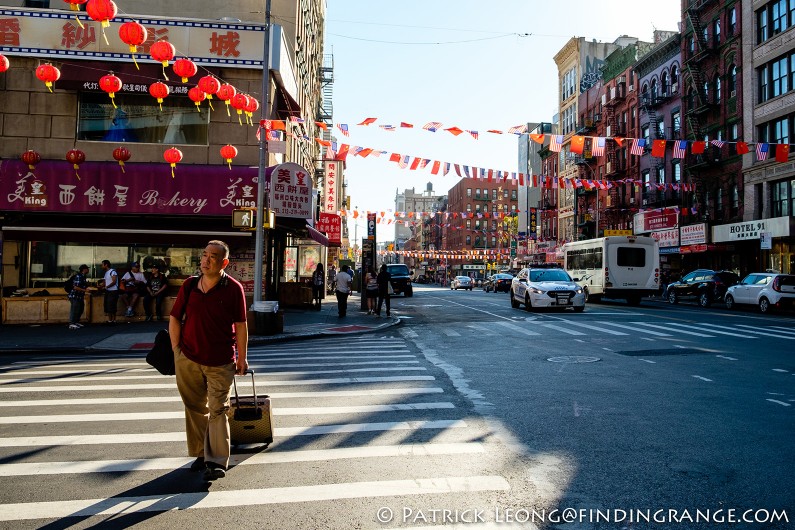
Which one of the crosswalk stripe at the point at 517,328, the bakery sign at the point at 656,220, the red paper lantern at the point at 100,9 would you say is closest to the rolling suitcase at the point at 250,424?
the red paper lantern at the point at 100,9

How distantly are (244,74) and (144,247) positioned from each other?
270 inches

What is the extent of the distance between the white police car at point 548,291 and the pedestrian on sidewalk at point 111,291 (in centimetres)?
1466

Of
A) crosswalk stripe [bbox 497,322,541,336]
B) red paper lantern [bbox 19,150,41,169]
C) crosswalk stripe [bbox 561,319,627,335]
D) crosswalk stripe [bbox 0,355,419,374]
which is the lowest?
crosswalk stripe [bbox 0,355,419,374]

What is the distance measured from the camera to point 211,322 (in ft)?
16.5

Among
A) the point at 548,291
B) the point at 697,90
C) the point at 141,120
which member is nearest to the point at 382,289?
the point at 548,291

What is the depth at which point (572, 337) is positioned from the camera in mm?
14594

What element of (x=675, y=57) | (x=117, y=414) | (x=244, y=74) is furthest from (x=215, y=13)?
(x=675, y=57)

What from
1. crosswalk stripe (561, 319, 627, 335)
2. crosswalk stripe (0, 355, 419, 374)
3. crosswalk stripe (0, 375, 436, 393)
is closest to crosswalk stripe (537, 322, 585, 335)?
crosswalk stripe (561, 319, 627, 335)

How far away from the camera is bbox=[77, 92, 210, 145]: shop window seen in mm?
20891

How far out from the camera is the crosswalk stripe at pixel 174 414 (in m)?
6.92

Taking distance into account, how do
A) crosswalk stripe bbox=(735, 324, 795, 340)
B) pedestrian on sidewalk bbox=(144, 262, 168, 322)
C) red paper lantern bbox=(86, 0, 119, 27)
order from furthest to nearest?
pedestrian on sidewalk bbox=(144, 262, 168, 322) < crosswalk stripe bbox=(735, 324, 795, 340) < red paper lantern bbox=(86, 0, 119, 27)

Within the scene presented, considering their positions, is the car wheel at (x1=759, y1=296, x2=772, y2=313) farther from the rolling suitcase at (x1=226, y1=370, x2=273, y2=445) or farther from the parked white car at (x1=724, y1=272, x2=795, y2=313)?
the rolling suitcase at (x1=226, y1=370, x2=273, y2=445)

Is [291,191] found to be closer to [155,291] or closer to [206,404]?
[155,291]

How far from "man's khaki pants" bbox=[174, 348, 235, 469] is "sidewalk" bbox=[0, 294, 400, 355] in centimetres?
925
